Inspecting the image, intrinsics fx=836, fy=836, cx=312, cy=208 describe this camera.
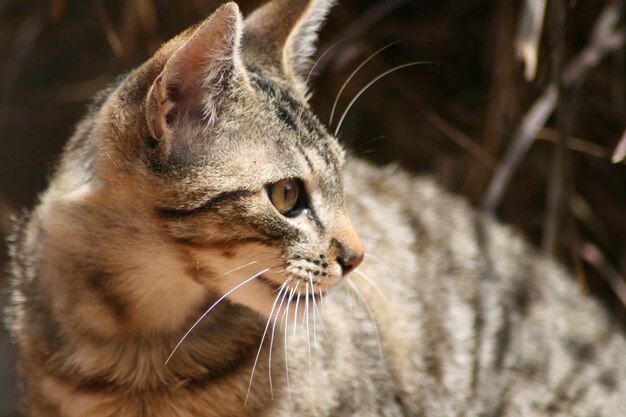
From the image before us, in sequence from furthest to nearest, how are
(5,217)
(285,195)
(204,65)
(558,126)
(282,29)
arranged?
(5,217) < (558,126) < (282,29) < (285,195) < (204,65)

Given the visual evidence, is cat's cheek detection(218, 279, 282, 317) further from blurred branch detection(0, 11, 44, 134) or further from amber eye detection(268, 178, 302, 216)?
blurred branch detection(0, 11, 44, 134)

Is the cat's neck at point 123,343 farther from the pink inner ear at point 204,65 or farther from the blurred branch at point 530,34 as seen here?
the blurred branch at point 530,34

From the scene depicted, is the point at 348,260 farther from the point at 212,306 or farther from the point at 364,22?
the point at 364,22

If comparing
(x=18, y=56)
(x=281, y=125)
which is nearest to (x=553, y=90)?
(x=281, y=125)

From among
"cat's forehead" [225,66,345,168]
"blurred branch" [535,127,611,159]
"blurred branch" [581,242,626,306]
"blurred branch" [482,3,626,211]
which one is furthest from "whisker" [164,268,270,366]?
"blurred branch" [581,242,626,306]

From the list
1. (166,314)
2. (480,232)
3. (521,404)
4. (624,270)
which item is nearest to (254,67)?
(166,314)

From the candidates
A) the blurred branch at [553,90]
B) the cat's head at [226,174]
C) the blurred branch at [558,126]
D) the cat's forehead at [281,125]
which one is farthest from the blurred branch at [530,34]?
the cat's head at [226,174]
